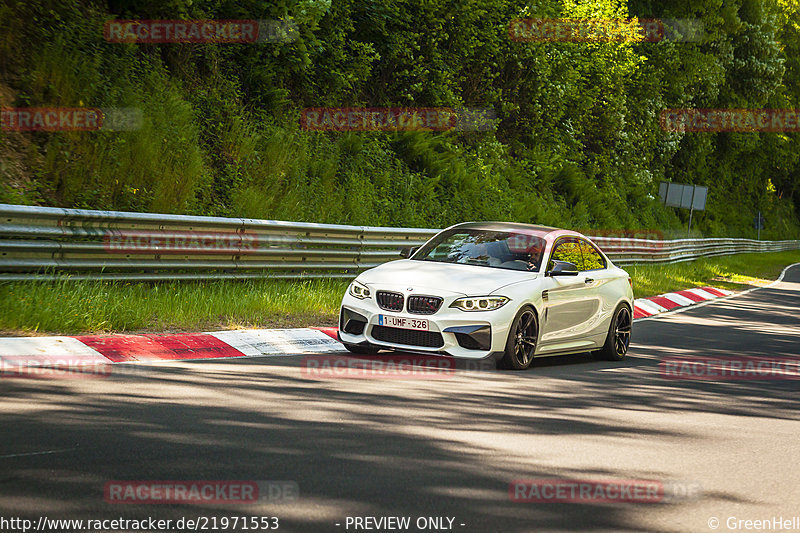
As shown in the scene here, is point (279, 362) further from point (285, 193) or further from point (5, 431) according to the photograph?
point (285, 193)

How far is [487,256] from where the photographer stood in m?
11.0

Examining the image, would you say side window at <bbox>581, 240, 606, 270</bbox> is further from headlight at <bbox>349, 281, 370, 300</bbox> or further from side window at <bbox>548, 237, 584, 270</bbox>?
headlight at <bbox>349, 281, 370, 300</bbox>

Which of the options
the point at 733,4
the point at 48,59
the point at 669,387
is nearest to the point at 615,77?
the point at 733,4

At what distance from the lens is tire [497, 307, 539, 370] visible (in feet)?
32.6

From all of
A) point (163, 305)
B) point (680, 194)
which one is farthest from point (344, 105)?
point (680, 194)

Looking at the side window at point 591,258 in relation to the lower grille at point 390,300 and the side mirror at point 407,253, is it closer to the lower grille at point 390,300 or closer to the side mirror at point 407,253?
the side mirror at point 407,253

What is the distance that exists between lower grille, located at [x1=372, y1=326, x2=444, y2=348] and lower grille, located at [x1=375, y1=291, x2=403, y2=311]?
212 mm

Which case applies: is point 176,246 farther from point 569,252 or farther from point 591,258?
point 591,258

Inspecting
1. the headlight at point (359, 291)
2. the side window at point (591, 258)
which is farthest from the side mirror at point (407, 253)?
the side window at point (591, 258)

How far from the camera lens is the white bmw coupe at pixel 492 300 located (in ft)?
32.0

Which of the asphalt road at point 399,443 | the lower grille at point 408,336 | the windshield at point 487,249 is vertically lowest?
the asphalt road at point 399,443

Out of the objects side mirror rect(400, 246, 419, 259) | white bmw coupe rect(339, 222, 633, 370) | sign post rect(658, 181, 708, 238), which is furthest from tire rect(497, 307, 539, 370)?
sign post rect(658, 181, 708, 238)

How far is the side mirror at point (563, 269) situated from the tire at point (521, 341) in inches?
27.3

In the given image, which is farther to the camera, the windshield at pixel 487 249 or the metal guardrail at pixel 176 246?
the windshield at pixel 487 249
